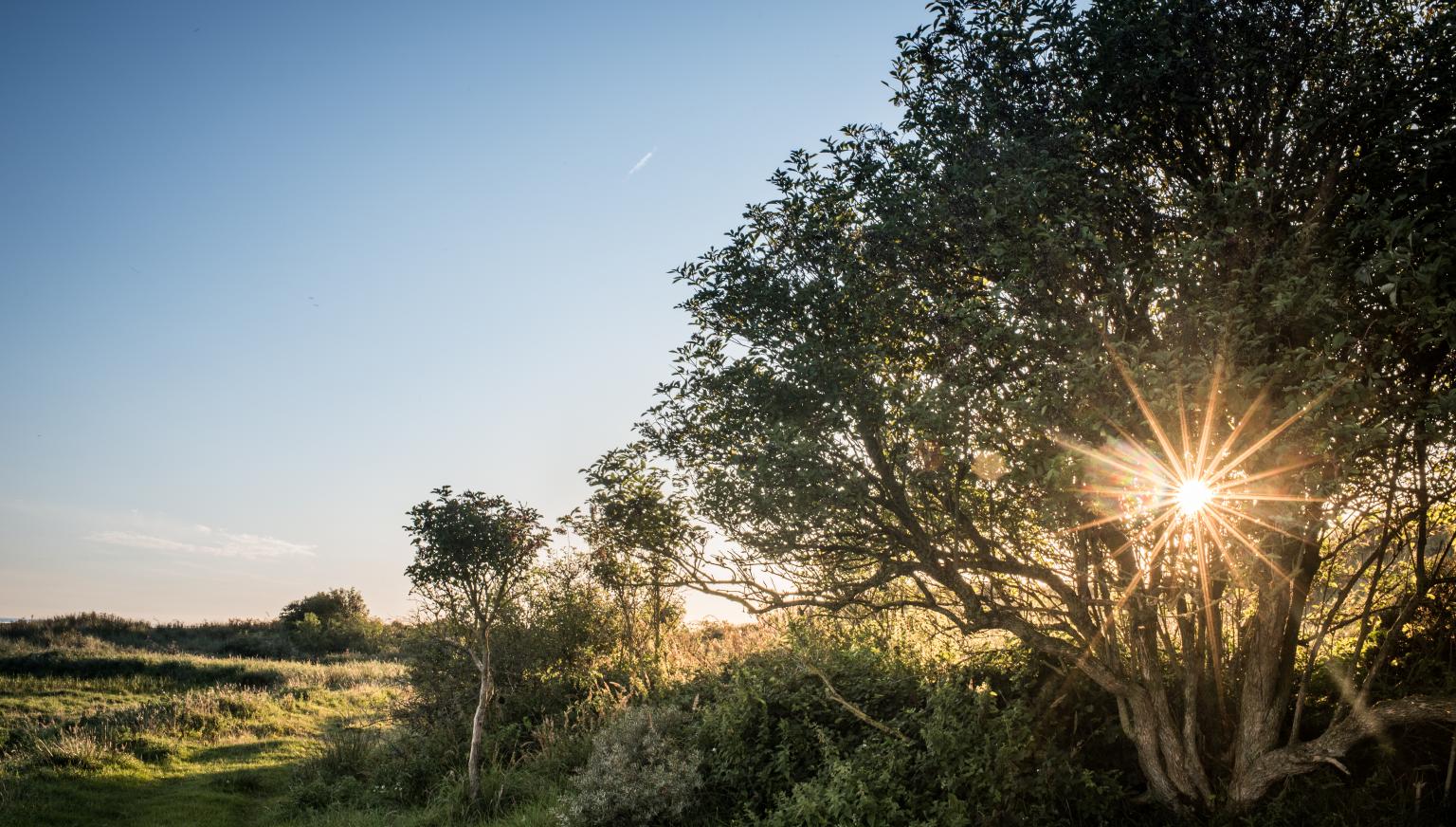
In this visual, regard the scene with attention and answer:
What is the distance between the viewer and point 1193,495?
5.46 metres

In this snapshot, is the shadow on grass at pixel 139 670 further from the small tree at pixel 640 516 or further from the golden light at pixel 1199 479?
the golden light at pixel 1199 479

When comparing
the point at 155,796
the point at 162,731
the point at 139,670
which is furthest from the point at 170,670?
the point at 155,796

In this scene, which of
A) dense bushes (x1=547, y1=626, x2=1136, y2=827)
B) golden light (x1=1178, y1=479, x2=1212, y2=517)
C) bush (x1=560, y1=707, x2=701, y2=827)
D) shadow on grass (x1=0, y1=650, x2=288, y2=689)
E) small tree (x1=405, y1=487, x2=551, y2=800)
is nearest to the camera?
golden light (x1=1178, y1=479, x2=1212, y2=517)

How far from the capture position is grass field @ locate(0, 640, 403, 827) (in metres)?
13.8

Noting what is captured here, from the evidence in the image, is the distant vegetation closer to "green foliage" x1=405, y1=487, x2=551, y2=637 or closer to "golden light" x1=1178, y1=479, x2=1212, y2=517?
"golden light" x1=1178, y1=479, x2=1212, y2=517

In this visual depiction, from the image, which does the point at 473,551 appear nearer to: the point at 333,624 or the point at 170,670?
the point at 170,670

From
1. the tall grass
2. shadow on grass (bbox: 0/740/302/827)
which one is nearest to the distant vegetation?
shadow on grass (bbox: 0/740/302/827)

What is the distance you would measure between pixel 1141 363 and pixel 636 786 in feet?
24.5

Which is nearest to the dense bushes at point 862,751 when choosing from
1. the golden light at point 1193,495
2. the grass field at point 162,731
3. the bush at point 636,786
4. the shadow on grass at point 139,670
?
the bush at point 636,786

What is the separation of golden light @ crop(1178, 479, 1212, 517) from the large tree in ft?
0.10

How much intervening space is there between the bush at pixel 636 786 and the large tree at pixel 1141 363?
2881 millimetres

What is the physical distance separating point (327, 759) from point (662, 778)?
10.6 meters

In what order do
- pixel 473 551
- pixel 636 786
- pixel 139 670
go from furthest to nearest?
pixel 139 670, pixel 473 551, pixel 636 786

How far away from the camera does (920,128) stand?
23.8 ft
